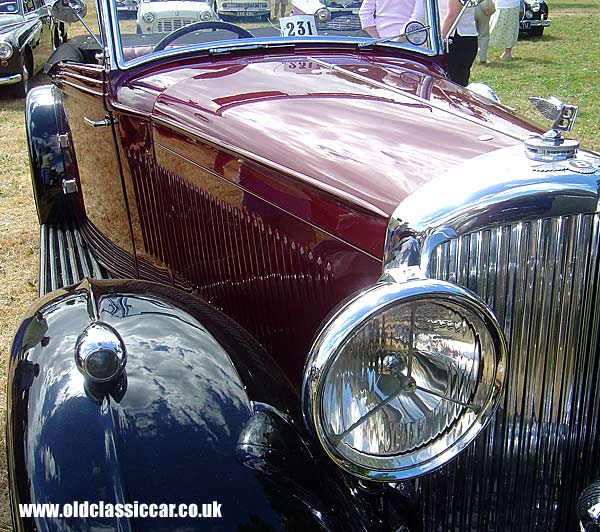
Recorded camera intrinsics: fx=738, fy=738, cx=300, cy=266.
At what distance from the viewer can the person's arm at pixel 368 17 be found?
2744mm

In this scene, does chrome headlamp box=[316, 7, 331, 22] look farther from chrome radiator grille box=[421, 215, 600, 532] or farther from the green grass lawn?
the green grass lawn

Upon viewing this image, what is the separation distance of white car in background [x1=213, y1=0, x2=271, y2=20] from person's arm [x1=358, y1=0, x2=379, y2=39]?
1.19 ft

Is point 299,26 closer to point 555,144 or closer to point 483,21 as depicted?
point 555,144

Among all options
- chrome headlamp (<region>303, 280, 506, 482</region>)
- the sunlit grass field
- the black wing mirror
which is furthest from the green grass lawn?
chrome headlamp (<region>303, 280, 506, 482</region>)

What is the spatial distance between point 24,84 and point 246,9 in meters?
7.83

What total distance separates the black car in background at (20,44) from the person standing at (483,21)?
5131 mm

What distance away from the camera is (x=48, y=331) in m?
1.72

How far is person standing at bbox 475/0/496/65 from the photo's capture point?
7.63 meters

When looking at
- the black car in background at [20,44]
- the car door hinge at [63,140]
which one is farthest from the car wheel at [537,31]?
the car door hinge at [63,140]

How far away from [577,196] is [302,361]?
84cm

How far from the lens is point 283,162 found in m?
1.81

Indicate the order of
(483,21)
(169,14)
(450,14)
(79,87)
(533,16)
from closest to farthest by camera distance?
(169,14)
(79,87)
(450,14)
(483,21)
(533,16)

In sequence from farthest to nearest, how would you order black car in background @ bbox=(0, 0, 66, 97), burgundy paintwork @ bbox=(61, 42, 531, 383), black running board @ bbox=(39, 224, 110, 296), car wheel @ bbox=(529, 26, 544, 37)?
car wheel @ bbox=(529, 26, 544, 37) → black car in background @ bbox=(0, 0, 66, 97) → black running board @ bbox=(39, 224, 110, 296) → burgundy paintwork @ bbox=(61, 42, 531, 383)

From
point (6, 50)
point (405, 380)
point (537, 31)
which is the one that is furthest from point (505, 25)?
point (405, 380)
